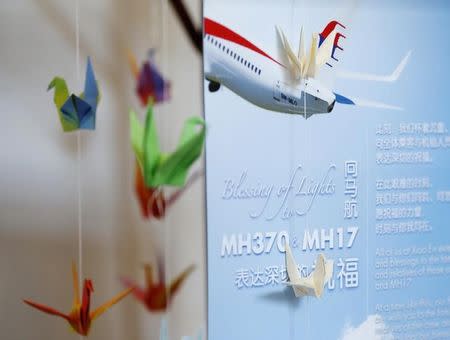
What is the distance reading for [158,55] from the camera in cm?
90

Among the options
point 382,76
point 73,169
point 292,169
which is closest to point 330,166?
point 292,169

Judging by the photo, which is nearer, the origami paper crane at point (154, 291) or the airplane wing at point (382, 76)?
the origami paper crane at point (154, 291)

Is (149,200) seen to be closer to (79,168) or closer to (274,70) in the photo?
(79,168)

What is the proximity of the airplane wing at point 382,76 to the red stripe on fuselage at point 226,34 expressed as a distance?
134 mm

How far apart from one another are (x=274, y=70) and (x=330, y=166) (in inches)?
6.5

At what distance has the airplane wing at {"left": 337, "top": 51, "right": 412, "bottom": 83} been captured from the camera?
39.3 inches

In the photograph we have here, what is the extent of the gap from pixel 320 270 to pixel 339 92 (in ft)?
0.86

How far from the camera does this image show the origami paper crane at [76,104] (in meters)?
0.87

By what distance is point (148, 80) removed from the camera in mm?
901

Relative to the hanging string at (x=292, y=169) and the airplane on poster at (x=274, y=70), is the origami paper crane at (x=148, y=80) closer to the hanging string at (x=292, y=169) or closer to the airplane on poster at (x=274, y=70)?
the airplane on poster at (x=274, y=70)

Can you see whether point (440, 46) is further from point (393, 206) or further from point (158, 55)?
point (158, 55)

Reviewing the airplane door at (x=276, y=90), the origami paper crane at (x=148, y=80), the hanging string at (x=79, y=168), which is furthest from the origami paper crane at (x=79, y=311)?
the airplane door at (x=276, y=90)

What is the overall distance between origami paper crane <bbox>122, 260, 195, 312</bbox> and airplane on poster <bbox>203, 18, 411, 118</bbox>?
0.27 m

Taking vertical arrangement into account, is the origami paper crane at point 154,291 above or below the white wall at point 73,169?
below
